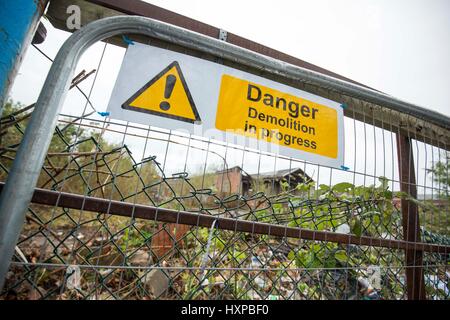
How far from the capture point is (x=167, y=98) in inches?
39.8

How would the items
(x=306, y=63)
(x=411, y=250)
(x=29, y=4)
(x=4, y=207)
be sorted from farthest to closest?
(x=411, y=250) → (x=306, y=63) → (x=29, y=4) → (x=4, y=207)

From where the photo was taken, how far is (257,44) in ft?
4.63

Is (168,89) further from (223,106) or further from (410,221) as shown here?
(410,221)

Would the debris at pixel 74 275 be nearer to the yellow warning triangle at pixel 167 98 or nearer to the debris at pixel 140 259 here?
the yellow warning triangle at pixel 167 98

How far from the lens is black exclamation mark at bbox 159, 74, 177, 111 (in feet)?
3.26

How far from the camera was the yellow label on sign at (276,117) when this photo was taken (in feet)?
3.76

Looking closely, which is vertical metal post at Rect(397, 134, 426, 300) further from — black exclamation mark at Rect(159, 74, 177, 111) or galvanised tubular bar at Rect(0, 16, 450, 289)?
black exclamation mark at Rect(159, 74, 177, 111)

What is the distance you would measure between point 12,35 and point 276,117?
3.98ft

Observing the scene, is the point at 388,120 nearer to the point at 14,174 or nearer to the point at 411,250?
the point at 411,250

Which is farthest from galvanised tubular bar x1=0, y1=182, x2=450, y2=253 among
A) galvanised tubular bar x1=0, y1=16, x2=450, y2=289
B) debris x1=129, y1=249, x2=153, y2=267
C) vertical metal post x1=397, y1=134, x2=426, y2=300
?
debris x1=129, y1=249, x2=153, y2=267

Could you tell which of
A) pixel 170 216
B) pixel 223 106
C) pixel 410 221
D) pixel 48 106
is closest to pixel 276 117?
pixel 223 106

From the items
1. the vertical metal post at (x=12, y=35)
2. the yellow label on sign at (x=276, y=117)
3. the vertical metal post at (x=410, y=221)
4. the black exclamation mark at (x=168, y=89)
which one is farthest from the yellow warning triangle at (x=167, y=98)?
the vertical metal post at (x=410, y=221)
